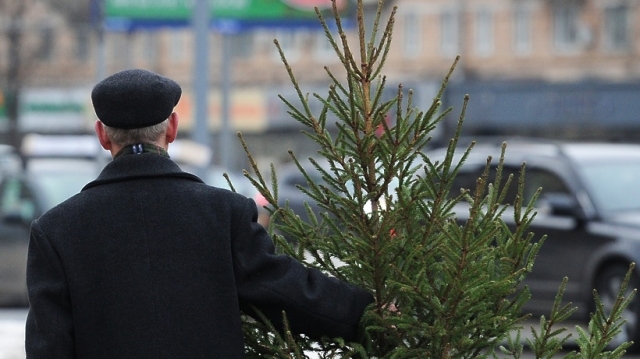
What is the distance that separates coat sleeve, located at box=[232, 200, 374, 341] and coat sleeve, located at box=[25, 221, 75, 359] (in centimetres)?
38

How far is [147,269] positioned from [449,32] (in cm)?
4757

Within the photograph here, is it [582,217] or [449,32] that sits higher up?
[449,32]

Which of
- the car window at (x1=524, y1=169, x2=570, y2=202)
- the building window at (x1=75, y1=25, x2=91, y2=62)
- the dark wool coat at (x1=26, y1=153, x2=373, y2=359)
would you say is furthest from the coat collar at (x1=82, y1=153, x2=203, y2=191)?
the building window at (x1=75, y1=25, x2=91, y2=62)

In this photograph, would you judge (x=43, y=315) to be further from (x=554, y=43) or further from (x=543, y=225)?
(x=554, y=43)

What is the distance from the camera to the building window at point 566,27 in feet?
156

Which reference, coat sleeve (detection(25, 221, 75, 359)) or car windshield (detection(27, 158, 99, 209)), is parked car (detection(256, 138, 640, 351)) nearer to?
car windshield (detection(27, 158, 99, 209))

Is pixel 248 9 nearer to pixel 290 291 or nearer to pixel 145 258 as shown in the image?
pixel 290 291

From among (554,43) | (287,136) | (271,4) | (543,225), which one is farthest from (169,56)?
(543,225)

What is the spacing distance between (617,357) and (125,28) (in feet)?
49.7

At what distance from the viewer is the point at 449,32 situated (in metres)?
49.8

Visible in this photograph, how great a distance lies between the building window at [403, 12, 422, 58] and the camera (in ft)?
165

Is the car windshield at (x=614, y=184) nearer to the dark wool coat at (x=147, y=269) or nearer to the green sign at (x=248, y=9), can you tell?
the green sign at (x=248, y=9)

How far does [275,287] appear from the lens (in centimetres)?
300

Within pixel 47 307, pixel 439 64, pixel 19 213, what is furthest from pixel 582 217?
pixel 439 64
